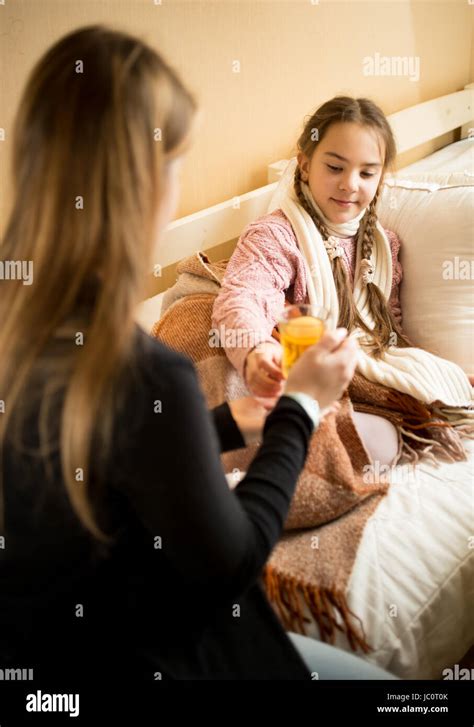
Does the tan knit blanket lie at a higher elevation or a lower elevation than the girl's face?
lower

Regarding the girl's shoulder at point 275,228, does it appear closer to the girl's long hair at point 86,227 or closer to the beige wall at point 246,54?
the beige wall at point 246,54

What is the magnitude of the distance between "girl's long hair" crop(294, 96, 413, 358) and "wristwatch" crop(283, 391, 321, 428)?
23.5 inches

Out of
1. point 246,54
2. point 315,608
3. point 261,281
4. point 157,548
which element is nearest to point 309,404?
point 157,548

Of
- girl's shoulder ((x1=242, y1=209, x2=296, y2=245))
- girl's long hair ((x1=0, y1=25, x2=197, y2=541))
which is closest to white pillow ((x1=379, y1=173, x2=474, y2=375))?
girl's shoulder ((x1=242, y1=209, x2=296, y2=245))

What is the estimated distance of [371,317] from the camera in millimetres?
1478

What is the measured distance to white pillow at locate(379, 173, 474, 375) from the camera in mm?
1463

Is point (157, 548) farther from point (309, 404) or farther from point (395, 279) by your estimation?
point (395, 279)

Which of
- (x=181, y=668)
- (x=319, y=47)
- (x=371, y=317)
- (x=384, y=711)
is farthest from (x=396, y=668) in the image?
(x=319, y=47)

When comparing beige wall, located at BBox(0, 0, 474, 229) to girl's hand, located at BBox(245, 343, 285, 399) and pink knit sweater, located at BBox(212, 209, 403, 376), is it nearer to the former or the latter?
pink knit sweater, located at BBox(212, 209, 403, 376)

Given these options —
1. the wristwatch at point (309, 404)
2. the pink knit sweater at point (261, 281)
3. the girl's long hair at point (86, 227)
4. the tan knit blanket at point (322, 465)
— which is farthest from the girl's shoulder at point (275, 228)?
the girl's long hair at point (86, 227)

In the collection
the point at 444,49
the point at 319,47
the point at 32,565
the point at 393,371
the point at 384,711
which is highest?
the point at 444,49

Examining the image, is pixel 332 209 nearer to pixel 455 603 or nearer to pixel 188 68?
pixel 188 68

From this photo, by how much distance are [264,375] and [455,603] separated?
1.44ft

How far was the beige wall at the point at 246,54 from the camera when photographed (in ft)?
4.25
